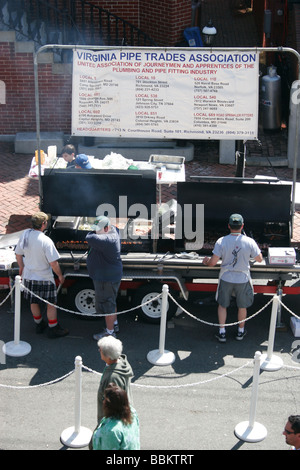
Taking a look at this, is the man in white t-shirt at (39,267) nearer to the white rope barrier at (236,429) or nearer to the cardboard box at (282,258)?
the white rope barrier at (236,429)

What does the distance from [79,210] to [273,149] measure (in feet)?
18.9

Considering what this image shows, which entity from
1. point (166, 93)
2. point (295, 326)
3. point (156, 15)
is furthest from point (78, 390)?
point (156, 15)

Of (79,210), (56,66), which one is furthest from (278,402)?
(56,66)

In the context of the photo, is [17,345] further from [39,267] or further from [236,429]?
[236,429]

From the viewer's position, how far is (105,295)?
8570 millimetres

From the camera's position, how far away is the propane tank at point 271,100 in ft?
47.4

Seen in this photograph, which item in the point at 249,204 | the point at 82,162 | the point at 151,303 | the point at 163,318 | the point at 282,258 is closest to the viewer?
the point at 163,318

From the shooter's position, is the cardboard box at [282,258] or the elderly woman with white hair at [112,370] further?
the cardboard box at [282,258]

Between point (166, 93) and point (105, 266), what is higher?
point (166, 93)

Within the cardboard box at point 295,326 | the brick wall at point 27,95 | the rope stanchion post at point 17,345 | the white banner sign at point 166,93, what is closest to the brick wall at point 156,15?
the brick wall at point 27,95

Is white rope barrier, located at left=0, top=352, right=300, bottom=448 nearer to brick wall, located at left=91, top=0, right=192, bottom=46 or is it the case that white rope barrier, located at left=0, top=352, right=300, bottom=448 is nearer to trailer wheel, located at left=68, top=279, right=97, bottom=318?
trailer wheel, located at left=68, top=279, right=97, bottom=318

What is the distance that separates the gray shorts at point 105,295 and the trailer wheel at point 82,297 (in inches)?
16.1

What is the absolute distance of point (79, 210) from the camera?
967 cm

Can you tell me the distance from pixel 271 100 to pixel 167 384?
8.08 metres
